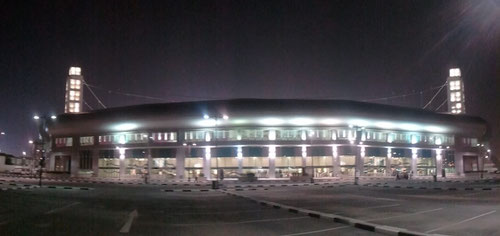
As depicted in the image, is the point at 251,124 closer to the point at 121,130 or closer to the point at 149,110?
the point at 149,110

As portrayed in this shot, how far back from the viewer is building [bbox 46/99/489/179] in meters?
82.9

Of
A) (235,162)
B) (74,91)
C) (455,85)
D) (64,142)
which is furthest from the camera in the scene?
(455,85)

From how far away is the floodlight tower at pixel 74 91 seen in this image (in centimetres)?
12475

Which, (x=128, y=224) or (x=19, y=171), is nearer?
(x=128, y=224)

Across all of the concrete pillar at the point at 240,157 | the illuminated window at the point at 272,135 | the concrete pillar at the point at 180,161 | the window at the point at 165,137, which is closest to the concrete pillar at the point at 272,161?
the illuminated window at the point at 272,135

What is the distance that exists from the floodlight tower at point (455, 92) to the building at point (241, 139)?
54.5 m

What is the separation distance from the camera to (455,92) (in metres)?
143

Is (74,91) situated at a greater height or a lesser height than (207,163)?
greater

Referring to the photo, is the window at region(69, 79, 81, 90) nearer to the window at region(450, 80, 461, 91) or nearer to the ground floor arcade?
the ground floor arcade

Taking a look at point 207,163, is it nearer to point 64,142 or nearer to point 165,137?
point 165,137

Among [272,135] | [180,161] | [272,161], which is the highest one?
[272,135]

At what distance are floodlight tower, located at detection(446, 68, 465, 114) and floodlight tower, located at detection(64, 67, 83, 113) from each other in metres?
104

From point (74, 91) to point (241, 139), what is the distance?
204 ft

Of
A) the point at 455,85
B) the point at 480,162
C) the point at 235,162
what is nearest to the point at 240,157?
the point at 235,162
